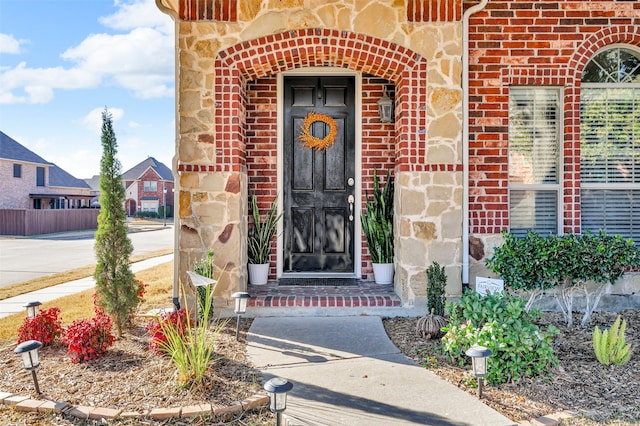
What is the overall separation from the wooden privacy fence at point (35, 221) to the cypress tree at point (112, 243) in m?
24.4

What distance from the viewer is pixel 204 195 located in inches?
191

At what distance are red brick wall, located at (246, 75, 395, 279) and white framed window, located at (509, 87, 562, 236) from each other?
1.44 meters

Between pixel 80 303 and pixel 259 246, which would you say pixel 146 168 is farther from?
pixel 259 246

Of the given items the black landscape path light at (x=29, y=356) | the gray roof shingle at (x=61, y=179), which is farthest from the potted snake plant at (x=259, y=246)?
the gray roof shingle at (x=61, y=179)

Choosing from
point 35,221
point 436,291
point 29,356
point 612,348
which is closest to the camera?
point 29,356

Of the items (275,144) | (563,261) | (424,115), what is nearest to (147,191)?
(275,144)

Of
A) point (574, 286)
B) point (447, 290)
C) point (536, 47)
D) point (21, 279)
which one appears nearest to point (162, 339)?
point (447, 290)

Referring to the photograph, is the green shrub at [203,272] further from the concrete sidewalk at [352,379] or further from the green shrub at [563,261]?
the green shrub at [563,261]

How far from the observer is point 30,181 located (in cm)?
3228

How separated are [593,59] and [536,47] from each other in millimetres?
751

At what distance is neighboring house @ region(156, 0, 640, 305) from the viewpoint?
15.9 feet

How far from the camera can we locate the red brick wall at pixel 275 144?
5.82 metres

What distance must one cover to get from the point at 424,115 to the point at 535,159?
1.49m

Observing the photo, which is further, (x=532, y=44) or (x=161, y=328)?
(x=532, y=44)
